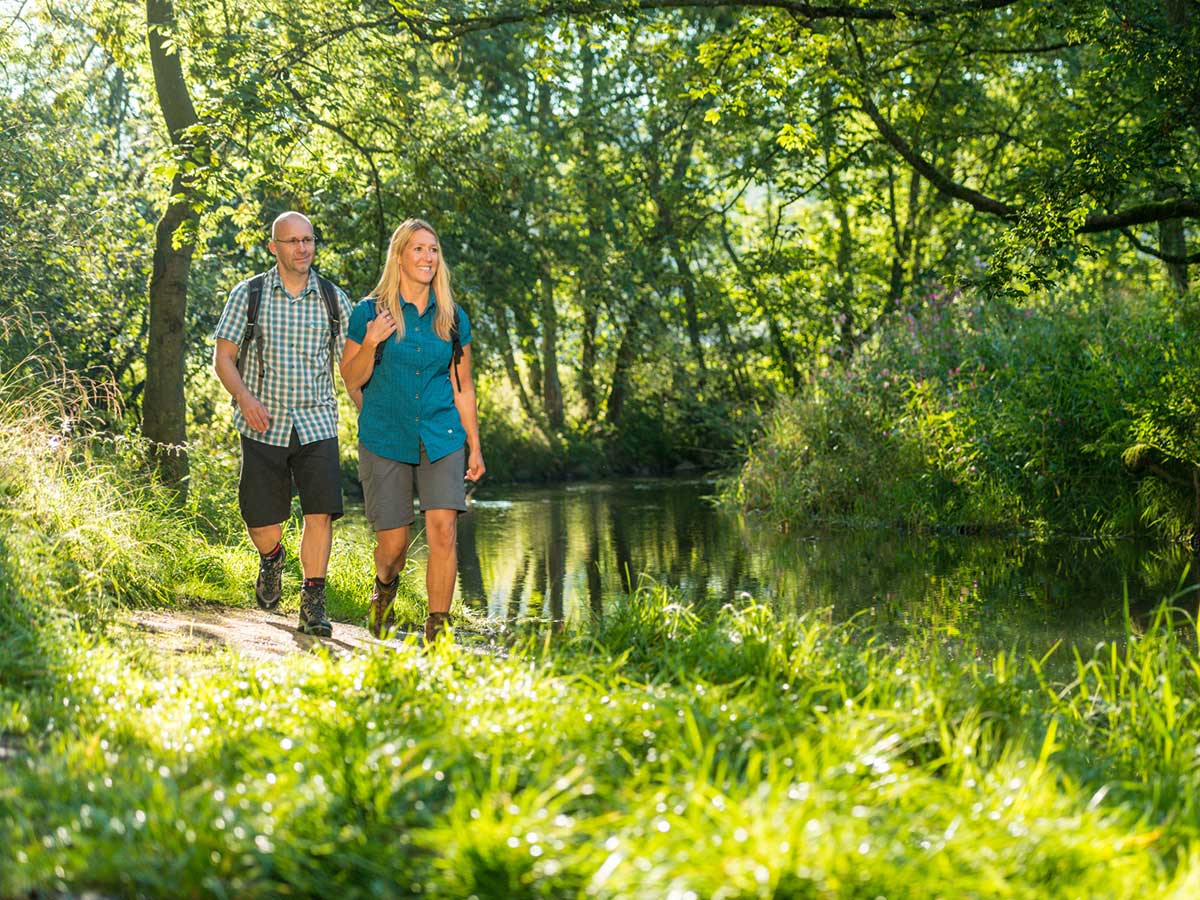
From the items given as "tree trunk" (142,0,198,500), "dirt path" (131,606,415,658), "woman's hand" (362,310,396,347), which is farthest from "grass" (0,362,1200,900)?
"tree trunk" (142,0,198,500)

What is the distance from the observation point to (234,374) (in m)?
6.64

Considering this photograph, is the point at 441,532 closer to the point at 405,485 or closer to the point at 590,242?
the point at 405,485

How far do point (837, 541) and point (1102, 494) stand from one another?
106 inches

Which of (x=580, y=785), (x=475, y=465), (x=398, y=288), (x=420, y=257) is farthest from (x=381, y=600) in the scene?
(x=580, y=785)

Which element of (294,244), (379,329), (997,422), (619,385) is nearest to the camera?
(379,329)

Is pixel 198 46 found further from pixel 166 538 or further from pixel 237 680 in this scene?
pixel 237 680

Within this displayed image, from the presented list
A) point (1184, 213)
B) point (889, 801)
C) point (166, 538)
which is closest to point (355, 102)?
point (166, 538)

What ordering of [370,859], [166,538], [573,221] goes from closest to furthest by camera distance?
1. [370,859]
2. [166,538]
3. [573,221]

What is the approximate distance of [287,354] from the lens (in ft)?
22.2

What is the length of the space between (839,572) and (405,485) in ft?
19.3

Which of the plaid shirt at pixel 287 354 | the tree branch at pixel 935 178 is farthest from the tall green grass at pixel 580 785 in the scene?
the tree branch at pixel 935 178

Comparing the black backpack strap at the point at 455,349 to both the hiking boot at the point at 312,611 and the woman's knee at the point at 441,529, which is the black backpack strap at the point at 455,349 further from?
the hiking boot at the point at 312,611

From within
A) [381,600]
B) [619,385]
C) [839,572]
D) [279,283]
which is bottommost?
[839,572]

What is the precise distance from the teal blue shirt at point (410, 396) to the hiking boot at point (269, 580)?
1.53 m
